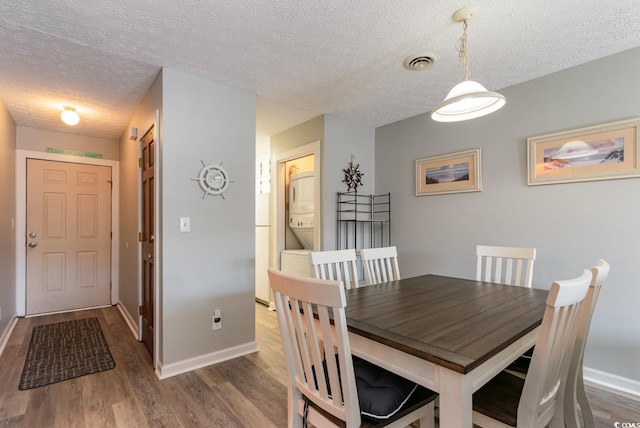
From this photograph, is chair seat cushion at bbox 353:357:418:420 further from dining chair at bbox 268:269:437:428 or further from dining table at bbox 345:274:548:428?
dining table at bbox 345:274:548:428

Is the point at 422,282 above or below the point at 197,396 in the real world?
above

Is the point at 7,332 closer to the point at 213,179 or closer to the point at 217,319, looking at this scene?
the point at 217,319

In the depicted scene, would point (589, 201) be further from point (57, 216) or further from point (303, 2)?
point (57, 216)

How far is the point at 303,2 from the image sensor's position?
5.28ft

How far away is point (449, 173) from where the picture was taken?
3094mm

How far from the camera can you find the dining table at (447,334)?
96cm

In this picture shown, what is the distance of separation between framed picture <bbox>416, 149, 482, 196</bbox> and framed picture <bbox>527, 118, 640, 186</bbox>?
0.45 metres

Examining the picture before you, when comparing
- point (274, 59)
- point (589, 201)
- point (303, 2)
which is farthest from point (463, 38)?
point (589, 201)

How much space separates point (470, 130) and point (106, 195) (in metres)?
4.64

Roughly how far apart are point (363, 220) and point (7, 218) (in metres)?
3.65

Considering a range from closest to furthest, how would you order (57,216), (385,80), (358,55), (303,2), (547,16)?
(303,2)
(547,16)
(358,55)
(385,80)
(57,216)

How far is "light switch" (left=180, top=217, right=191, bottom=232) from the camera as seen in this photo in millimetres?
2355

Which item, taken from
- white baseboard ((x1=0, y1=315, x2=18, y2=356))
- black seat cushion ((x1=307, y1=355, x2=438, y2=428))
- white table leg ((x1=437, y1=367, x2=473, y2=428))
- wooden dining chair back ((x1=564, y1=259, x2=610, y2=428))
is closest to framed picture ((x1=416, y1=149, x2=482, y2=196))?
wooden dining chair back ((x1=564, y1=259, x2=610, y2=428))

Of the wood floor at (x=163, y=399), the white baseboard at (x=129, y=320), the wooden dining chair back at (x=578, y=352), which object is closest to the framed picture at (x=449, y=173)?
the wooden dining chair back at (x=578, y=352)
